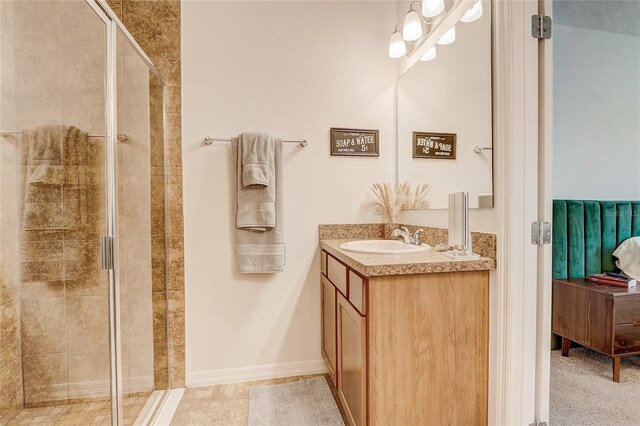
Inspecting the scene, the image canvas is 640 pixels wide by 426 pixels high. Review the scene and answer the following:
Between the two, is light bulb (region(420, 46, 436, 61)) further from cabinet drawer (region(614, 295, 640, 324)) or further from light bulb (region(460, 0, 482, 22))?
cabinet drawer (region(614, 295, 640, 324))

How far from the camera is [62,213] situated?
52.2 inches

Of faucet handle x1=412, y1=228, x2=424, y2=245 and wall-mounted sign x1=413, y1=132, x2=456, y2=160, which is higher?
wall-mounted sign x1=413, y1=132, x2=456, y2=160

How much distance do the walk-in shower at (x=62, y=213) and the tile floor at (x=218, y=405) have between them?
356mm

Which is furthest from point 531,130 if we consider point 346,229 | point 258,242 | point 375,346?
point 258,242

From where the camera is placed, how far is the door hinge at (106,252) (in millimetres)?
1275

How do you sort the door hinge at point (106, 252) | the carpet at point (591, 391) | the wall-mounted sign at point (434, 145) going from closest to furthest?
the door hinge at point (106, 252), the carpet at point (591, 391), the wall-mounted sign at point (434, 145)

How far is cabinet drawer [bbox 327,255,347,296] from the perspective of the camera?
1.47 meters

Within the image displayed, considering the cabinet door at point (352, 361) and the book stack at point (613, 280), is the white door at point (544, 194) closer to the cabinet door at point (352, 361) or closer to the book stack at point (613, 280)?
the cabinet door at point (352, 361)

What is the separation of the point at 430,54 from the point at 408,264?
1.24 m

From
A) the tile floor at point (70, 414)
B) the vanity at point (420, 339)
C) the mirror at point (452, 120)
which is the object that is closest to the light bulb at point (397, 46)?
the mirror at point (452, 120)

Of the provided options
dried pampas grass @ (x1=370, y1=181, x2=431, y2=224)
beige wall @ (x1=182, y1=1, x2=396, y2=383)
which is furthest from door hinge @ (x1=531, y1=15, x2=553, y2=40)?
beige wall @ (x1=182, y1=1, x2=396, y2=383)

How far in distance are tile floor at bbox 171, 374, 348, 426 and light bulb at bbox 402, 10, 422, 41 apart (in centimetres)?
209

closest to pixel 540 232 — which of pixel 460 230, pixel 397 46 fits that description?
pixel 460 230

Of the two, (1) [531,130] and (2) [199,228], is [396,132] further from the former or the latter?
(2) [199,228]
